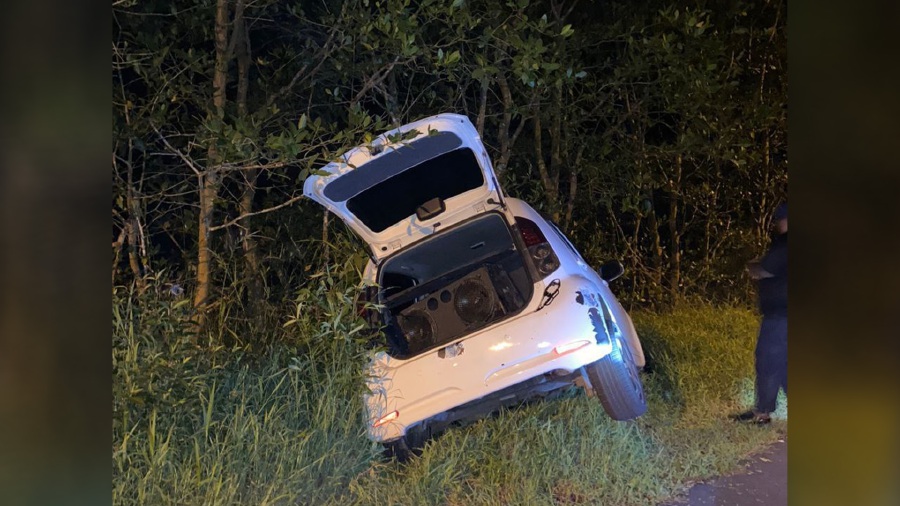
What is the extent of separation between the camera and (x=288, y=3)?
366 cm

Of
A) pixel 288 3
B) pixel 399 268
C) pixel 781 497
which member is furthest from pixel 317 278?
pixel 781 497

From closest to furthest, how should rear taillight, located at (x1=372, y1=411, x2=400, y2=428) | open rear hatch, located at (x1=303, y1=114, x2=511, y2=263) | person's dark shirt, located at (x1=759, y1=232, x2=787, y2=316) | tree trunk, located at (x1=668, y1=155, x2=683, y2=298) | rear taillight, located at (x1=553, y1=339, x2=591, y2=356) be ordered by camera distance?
rear taillight, located at (x1=553, y1=339, x2=591, y2=356)
rear taillight, located at (x1=372, y1=411, x2=400, y2=428)
open rear hatch, located at (x1=303, y1=114, x2=511, y2=263)
person's dark shirt, located at (x1=759, y1=232, x2=787, y2=316)
tree trunk, located at (x1=668, y1=155, x2=683, y2=298)

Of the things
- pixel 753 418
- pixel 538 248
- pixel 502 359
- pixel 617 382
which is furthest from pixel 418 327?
pixel 753 418

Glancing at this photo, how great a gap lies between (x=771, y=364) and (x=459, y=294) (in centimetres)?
192

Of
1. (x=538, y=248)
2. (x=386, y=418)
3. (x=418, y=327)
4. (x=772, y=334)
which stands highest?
(x=538, y=248)

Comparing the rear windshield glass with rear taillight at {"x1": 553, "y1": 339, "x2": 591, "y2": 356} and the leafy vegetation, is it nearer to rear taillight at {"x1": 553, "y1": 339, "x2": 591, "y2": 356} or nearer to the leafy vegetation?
the leafy vegetation

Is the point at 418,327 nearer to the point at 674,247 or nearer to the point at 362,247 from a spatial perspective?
→ the point at 362,247

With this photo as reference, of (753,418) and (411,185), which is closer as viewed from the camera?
(411,185)

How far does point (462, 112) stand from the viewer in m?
3.96

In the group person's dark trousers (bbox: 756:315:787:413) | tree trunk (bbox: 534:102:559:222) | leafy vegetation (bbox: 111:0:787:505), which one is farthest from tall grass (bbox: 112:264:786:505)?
tree trunk (bbox: 534:102:559:222)

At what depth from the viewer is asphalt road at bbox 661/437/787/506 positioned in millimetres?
3064

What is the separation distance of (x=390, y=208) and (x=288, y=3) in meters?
1.51

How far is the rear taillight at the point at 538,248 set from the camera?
9.90ft
